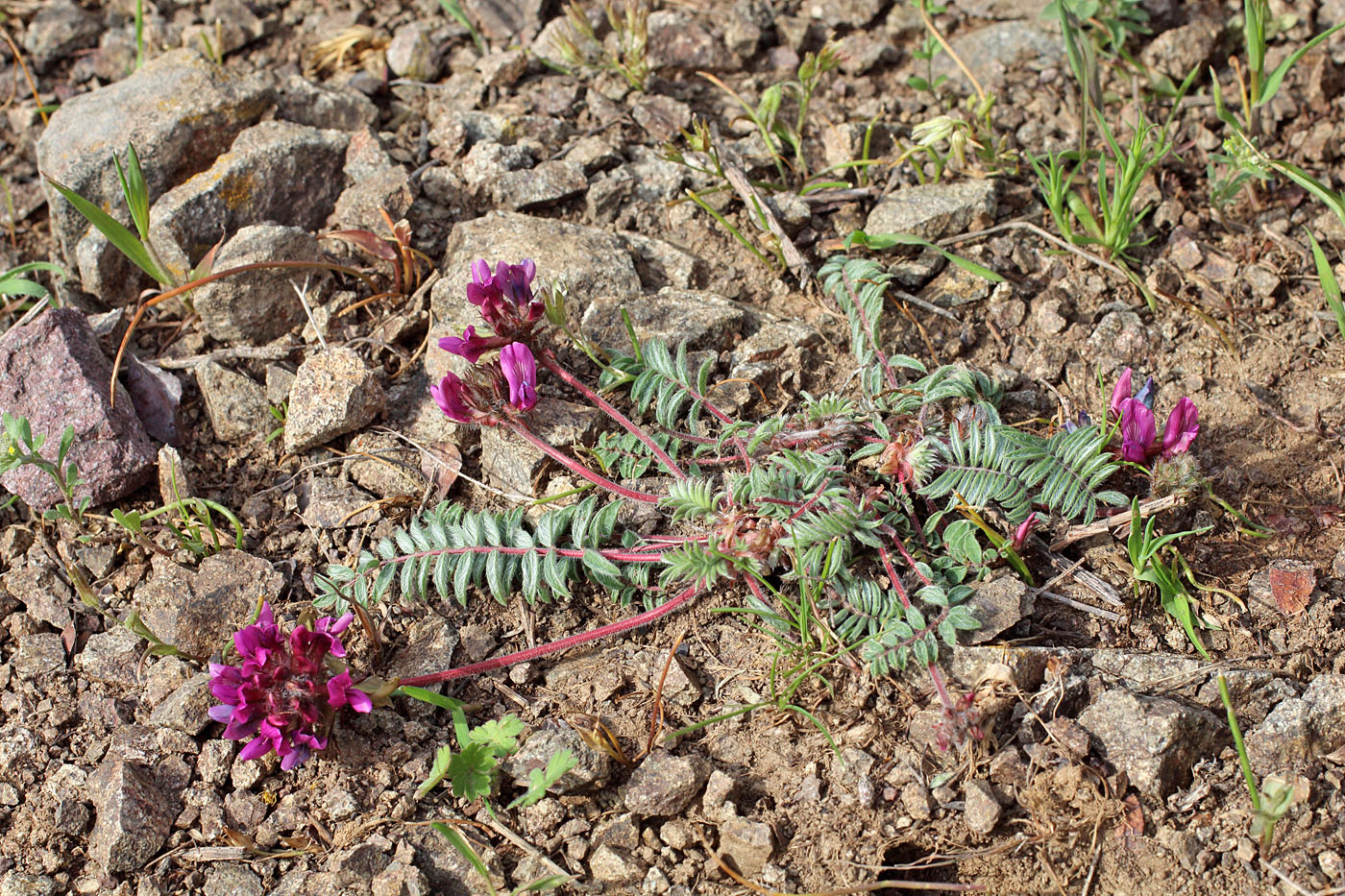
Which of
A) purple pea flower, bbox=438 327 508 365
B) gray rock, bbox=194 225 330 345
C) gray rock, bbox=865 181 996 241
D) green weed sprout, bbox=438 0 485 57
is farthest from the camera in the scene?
green weed sprout, bbox=438 0 485 57

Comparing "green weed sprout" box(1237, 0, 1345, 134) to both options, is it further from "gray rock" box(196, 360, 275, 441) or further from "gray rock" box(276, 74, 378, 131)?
"gray rock" box(196, 360, 275, 441)

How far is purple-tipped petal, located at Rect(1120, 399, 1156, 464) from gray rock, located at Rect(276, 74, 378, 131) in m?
3.82

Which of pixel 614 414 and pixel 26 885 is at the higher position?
pixel 614 414

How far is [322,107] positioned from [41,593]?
2.69m

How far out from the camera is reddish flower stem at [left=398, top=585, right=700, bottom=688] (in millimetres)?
3488

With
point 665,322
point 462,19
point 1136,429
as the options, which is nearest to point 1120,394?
point 1136,429

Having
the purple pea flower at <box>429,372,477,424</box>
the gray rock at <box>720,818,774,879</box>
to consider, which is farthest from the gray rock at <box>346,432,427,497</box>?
the gray rock at <box>720,818,774,879</box>

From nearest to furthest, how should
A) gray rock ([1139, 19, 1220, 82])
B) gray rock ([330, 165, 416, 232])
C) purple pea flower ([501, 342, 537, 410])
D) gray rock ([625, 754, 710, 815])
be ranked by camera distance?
gray rock ([625, 754, 710, 815]) < purple pea flower ([501, 342, 537, 410]) < gray rock ([330, 165, 416, 232]) < gray rock ([1139, 19, 1220, 82])

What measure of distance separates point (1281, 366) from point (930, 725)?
2246 millimetres

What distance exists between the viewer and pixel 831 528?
3371 millimetres

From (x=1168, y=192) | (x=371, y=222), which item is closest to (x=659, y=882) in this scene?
(x=371, y=222)

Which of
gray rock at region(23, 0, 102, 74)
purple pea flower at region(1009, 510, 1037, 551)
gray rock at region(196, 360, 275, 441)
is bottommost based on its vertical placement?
purple pea flower at region(1009, 510, 1037, 551)

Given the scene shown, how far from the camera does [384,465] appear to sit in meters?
4.10

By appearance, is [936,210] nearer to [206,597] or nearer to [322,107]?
[322,107]
